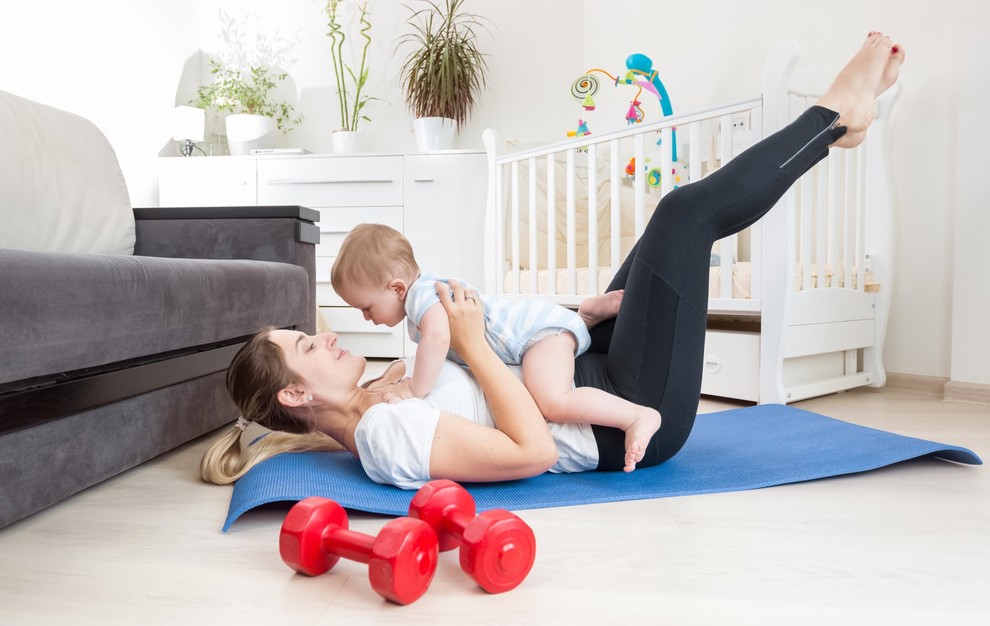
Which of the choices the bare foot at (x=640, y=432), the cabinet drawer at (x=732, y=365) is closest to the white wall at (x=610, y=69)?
the cabinet drawer at (x=732, y=365)

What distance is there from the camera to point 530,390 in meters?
1.28

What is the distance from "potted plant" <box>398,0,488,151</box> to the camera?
3652 millimetres

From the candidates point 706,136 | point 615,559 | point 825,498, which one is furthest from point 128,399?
point 706,136

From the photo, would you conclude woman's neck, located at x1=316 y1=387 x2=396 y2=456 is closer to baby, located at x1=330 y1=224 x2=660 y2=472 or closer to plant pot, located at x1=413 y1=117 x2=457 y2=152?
baby, located at x1=330 y1=224 x2=660 y2=472

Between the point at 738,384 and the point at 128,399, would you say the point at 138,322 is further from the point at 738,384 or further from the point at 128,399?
the point at 738,384

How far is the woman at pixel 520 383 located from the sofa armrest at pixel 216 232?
3.08ft

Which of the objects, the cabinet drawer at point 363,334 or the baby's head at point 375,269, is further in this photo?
the cabinet drawer at point 363,334

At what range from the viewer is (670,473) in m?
1.39

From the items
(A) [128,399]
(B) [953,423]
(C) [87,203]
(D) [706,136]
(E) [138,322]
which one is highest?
(D) [706,136]

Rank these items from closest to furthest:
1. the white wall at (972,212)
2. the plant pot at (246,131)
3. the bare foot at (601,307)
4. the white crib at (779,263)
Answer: the bare foot at (601,307) → the white crib at (779,263) → the white wall at (972,212) → the plant pot at (246,131)

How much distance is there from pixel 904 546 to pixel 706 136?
235 centimetres

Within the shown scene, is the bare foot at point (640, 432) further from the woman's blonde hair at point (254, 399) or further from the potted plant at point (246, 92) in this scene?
the potted plant at point (246, 92)

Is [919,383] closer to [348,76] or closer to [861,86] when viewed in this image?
[861,86]

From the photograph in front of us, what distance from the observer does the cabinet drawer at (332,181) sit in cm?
350
